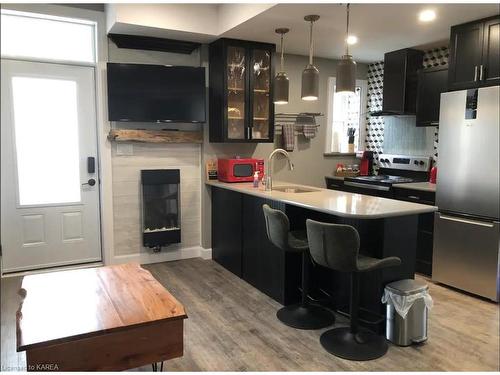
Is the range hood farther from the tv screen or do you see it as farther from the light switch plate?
the light switch plate

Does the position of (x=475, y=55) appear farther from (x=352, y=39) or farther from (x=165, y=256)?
(x=165, y=256)

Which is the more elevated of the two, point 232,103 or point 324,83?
point 324,83

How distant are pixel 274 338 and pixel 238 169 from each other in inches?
81.2

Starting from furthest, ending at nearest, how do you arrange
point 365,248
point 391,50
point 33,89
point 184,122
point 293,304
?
point 391,50, point 184,122, point 33,89, point 293,304, point 365,248

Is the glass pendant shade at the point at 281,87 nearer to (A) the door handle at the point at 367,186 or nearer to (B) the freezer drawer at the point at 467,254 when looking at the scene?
(A) the door handle at the point at 367,186

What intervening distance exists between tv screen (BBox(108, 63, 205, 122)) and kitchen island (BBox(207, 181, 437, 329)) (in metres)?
0.90

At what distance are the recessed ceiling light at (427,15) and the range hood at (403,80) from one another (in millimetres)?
1111

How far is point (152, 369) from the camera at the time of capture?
238cm

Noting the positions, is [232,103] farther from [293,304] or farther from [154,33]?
[293,304]

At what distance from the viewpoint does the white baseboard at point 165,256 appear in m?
4.38

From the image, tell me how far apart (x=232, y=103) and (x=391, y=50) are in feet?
6.63

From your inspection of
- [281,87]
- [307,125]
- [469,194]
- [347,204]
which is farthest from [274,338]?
[307,125]

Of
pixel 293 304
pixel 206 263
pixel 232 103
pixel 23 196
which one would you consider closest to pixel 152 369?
pixel 293 304

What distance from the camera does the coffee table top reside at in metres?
1.79
